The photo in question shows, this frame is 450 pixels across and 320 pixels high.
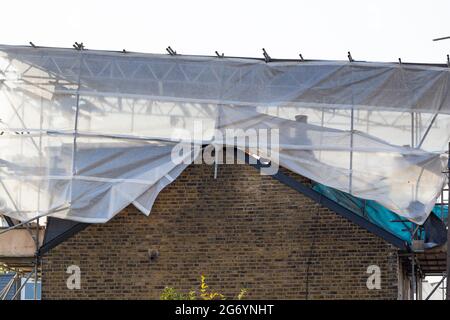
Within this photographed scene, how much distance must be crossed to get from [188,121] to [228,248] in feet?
8.96

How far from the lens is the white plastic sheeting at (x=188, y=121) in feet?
85.9

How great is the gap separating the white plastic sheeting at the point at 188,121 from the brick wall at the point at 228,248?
1.93 ft

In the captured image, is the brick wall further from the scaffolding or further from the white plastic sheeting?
the scaffolding

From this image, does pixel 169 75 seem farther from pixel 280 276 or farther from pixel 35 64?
pixel 280 276

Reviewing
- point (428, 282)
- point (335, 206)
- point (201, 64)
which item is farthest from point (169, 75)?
point (428, 282)

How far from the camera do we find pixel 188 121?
2666 centimetres

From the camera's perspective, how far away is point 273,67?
26828 millimetres

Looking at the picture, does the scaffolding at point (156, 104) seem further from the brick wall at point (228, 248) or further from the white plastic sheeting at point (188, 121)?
the brick wall at point (228, 248)

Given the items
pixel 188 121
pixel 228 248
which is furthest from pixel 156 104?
pixel 228 248

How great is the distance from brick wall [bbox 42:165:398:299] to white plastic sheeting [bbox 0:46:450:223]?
589 millimetres

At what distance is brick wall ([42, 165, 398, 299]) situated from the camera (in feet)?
83.6

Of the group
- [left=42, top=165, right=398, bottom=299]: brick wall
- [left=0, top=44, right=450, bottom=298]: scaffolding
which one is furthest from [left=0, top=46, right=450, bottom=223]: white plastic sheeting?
[left=42, top=165, right=398, bottom=299]: brick wall

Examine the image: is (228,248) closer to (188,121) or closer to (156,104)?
(188,121)
